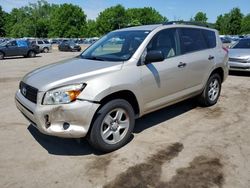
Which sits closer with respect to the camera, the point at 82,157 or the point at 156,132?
the point at 82,157

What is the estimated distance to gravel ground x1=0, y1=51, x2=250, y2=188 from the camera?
3.53 metres

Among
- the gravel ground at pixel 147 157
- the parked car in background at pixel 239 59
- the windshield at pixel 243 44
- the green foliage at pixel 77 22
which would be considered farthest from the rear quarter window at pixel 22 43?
the green foliage at pixel 77 22

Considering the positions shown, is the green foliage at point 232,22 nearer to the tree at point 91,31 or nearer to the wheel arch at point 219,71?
the tree at point 91,31

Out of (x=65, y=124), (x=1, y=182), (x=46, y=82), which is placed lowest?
(x=1, y=182)

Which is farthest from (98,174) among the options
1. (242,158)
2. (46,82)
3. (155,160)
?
(242,158)

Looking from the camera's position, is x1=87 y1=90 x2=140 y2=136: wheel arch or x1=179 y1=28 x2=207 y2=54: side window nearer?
x1=87 y1=90 x2=140 y2=136: wheel arch

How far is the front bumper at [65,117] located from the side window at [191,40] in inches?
95.8

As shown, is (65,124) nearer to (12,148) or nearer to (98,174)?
(98,174)

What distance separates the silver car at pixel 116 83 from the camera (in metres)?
3.83

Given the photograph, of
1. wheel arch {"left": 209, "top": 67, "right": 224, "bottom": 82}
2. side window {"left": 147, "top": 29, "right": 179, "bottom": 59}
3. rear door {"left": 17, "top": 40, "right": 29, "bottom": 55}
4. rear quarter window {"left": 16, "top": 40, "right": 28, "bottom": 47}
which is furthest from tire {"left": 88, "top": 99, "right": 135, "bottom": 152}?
rear quarter window {"left": 16, "top": 40, "right": 28, "bottom": 47}

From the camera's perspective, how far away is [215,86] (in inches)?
259

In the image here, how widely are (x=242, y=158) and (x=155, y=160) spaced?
4.04 feet

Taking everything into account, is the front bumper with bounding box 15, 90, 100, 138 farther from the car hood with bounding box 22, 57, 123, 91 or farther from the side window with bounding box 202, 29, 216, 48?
the side window with bounding box 202, 29, 216, 48

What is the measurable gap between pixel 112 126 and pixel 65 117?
0.79 meters
